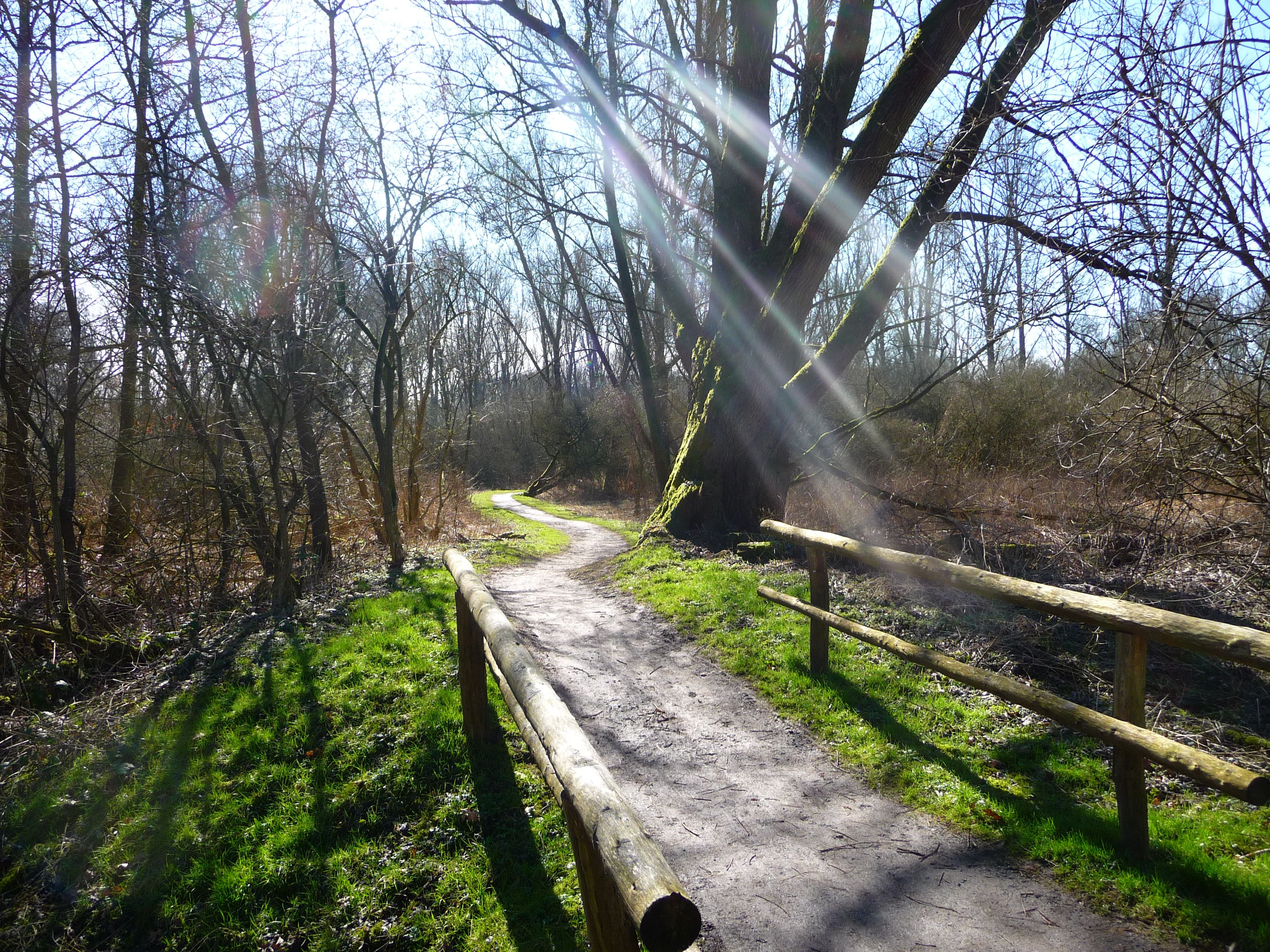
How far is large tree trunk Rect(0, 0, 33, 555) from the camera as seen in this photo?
19.0 ft

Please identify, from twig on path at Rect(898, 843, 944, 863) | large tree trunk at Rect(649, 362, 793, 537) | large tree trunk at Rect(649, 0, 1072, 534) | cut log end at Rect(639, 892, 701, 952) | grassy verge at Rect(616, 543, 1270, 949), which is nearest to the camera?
cut log end at Rect(639, 892, 701, 952)

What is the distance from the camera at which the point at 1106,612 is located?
10.0ft

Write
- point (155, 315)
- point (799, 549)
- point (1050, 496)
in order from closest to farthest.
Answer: point (155, 315) → point (799, 549) → point (1050, 496)

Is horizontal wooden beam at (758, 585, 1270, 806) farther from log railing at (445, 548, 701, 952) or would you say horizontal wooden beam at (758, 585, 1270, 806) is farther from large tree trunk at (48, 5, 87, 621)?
large tree trunk at (48, 5, 87, 621)

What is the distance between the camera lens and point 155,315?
21.4ft

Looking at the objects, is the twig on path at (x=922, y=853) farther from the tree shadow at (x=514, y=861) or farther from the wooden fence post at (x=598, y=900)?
the wooden fence post at (x=598, y=900)

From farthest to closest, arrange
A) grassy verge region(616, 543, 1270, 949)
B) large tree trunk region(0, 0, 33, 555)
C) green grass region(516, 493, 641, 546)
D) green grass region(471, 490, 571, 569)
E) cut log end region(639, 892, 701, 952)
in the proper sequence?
green grass region(516, 493, 641, 546) < green grass region(471, 490, 571, 569) < large tree trunk region(0, 0, 33, 555) < grassy verge region(616, 543, 1270, 949) < cut log end region(639, 892, 701, 952)

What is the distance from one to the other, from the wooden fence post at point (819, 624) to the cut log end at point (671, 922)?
4.16 metres

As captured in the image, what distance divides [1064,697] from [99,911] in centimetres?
628

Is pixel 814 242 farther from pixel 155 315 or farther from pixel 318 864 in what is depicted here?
pixel 318 864

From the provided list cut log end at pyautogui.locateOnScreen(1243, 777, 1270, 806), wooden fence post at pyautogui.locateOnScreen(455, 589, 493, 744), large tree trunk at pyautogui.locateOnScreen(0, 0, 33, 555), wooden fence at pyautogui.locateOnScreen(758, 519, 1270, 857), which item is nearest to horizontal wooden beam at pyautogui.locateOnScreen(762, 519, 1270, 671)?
wooden fence at pyautogui.locateOnScreen(758, 519, 1270, 857)

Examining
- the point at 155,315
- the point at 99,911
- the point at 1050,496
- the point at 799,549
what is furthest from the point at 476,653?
the point at 1050,496

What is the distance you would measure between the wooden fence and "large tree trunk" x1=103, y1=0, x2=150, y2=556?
22.7 feet

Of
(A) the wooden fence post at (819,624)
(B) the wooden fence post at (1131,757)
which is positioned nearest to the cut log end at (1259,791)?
(B) the wooden fence post at (1131,757)
